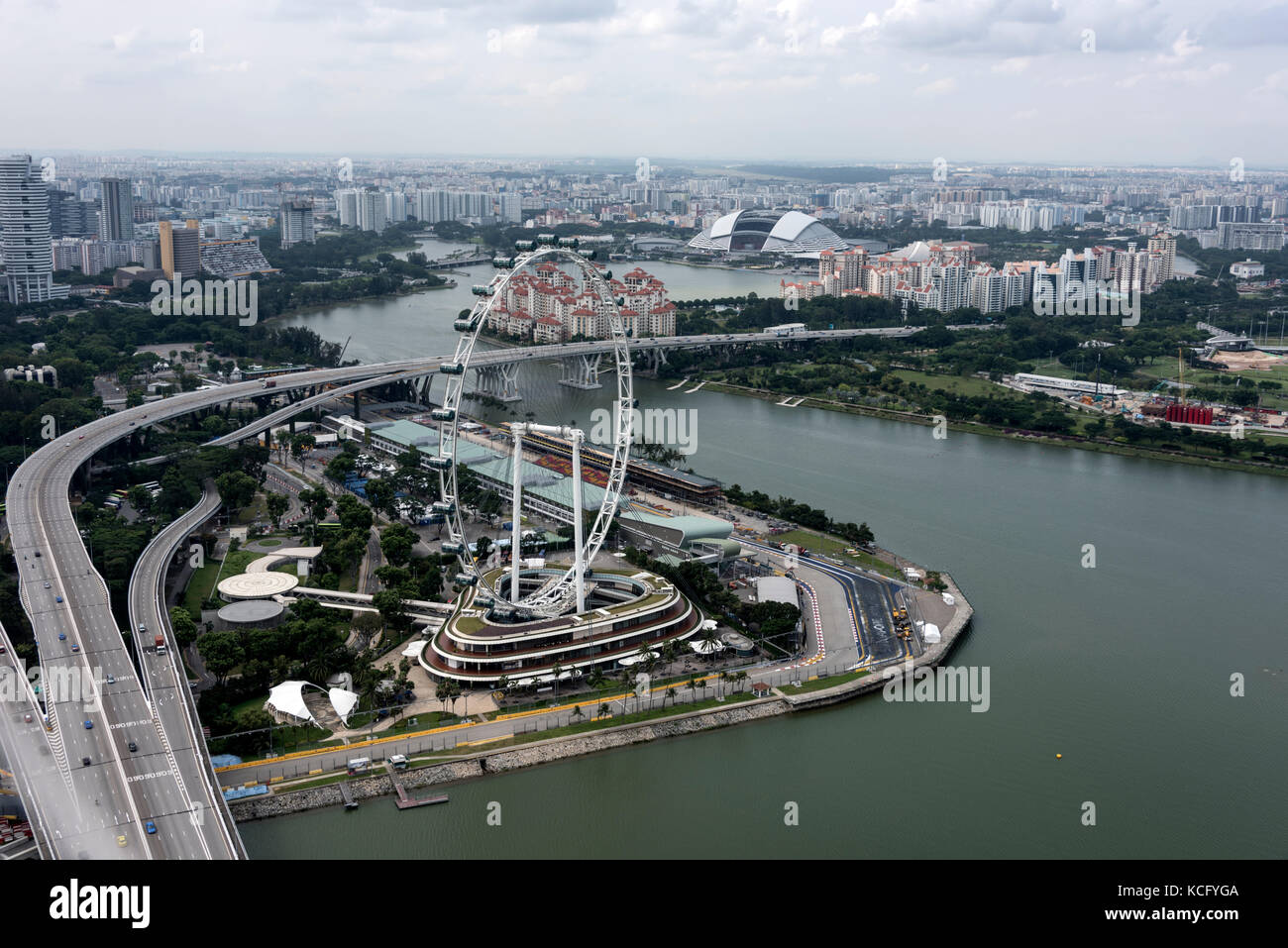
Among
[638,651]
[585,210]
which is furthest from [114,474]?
[585,210]

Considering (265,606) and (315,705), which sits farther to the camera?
(265,606)

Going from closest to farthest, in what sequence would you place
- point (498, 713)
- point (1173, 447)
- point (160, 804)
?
point (160, 804) → point (498, 713) → point (1173, 447)

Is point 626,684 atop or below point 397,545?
below

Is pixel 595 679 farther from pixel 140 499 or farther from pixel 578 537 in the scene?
pixel 140 499

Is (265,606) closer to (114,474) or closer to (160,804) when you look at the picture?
(160,804)

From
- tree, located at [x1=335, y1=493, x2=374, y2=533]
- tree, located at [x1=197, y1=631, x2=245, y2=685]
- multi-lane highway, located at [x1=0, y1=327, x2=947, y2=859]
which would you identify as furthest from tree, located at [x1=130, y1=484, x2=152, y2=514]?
tree, located at [x1=197, y1=631, x2=245, y2=685]

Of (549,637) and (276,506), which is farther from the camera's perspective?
(276,506)

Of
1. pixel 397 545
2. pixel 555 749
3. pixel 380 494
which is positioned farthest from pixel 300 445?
pixel 555 749

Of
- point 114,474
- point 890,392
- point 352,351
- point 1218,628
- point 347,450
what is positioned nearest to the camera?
point 1218,628

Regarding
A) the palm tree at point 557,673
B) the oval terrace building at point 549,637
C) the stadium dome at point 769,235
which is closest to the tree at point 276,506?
the oval terrace building at point 549,637
